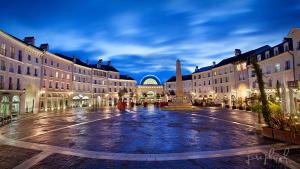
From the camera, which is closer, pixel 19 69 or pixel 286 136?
pixel 286 136

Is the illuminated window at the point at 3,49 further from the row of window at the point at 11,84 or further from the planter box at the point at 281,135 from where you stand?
the planter box at the point at 281,135

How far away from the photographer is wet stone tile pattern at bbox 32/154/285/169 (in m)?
6.42

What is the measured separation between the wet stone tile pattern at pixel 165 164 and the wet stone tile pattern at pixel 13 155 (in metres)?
0.97

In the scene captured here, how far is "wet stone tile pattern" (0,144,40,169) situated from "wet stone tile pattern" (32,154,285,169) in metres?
0.97

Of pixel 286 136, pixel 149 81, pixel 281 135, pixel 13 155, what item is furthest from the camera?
pixel 149 81

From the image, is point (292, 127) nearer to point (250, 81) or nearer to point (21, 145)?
point (21, 145)

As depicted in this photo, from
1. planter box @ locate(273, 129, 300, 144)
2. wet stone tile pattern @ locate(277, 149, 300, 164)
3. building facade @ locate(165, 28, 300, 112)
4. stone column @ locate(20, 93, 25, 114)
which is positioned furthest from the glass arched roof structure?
wet stone tile pattern @ locate(277, 149, 300, 164)

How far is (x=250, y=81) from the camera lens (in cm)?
4525

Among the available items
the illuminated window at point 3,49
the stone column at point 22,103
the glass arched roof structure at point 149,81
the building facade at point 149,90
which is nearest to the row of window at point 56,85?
the stone column at point 22,103

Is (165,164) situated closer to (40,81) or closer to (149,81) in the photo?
(40,81)

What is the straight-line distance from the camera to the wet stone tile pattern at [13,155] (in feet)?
23.0

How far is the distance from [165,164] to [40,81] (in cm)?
4226

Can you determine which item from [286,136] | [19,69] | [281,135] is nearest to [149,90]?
[19,69]

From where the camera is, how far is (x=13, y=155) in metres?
8.08
